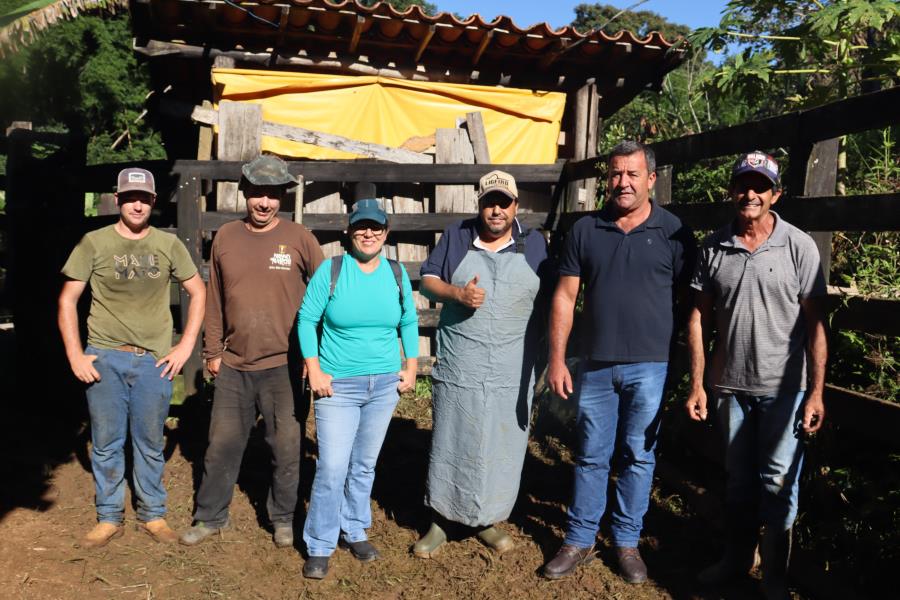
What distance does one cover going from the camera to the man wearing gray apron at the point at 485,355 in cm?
390

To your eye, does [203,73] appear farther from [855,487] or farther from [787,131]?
[855,487]

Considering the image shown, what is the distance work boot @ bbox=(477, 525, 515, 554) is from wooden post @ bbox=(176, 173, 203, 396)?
9.45ft

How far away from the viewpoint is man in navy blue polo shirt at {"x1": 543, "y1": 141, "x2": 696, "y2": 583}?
3600 millimetres

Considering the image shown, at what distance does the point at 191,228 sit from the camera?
602cm

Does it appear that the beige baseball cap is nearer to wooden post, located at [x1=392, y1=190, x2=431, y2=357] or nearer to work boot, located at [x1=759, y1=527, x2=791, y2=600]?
work boot, located at [x1=759, y1=527, x2=791, y2=600]

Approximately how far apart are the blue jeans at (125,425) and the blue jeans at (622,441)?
2251 millimetres

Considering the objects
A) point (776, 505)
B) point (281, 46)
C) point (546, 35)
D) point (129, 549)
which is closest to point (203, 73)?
point (281, 46)

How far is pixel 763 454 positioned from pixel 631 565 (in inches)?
35.2

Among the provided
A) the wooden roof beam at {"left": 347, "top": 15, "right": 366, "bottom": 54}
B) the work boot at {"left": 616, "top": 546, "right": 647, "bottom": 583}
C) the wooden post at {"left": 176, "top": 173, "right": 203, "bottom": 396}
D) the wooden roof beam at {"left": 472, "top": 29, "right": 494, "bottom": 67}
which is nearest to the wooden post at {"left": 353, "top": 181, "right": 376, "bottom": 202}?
the wooden post at {"left": 176, "top": 173, "right": 203, "bottom": 396}

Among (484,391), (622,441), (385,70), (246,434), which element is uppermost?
(385,70)

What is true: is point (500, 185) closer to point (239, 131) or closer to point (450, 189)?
point (450, 189)

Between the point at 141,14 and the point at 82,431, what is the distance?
3.52 meters

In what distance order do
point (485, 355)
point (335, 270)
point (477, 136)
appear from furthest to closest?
point (477, 136)
point (485, 355)
point (335, 270)

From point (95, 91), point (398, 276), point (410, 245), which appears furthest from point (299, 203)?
point (95, 91)
